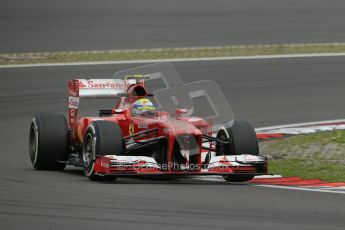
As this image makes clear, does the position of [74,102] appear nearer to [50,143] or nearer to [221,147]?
[50,143]

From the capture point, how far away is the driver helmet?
47.5 feet

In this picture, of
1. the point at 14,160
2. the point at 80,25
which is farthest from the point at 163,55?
the point at 14,160

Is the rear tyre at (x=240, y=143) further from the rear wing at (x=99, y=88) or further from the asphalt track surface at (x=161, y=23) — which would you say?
the asphalt track surface at (x=161, y=23)

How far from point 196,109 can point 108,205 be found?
11470 millimetres

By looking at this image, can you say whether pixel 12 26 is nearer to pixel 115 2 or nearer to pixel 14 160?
pixel 115 2

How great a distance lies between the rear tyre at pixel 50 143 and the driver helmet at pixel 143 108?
4.28ft

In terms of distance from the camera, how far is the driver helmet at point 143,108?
14492 mm

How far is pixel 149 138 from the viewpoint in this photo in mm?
13969

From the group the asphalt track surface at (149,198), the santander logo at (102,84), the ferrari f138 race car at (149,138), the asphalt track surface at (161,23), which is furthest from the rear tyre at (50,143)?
the asphalt track surface at (161,23)

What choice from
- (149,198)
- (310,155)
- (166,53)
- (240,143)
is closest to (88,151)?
(240,143)

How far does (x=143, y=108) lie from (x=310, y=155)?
297 cm

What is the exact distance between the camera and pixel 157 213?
10438mm

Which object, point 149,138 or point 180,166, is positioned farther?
point 149,138

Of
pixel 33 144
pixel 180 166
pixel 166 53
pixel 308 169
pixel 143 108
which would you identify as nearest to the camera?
→ pixel 180 166
